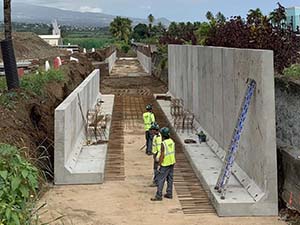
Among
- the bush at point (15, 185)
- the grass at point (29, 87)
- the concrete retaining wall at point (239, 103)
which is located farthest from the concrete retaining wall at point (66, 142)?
the bush at point (15, 185)

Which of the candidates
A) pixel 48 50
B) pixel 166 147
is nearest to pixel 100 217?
pixel 166 147

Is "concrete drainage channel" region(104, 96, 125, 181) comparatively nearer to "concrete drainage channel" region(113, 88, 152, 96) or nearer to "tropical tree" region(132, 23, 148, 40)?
"concrete drainage channel" region(113, 88, 152, 96)

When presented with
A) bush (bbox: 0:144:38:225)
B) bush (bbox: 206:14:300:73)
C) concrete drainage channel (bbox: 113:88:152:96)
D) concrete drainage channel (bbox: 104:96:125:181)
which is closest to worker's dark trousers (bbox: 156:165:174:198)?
concrete drainage channel (bbox: 104:96:125:181)

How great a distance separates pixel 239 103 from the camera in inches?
500

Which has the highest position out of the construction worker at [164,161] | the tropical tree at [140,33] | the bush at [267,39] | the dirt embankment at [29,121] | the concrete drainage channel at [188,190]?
the tropical tree at [140,33]

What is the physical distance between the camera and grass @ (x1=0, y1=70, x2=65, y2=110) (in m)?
14.9

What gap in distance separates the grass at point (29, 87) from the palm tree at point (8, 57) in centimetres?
36

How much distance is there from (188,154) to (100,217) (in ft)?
17.3

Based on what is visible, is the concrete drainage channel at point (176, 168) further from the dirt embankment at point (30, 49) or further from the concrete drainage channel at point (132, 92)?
the dirt embankment at point (30, 49)

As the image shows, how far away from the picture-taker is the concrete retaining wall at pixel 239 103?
10555mm

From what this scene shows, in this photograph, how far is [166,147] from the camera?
11.5 meters

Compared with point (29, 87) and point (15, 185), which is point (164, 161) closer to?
point (15, 185)

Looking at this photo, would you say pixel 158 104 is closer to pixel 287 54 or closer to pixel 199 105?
pixel 199 105

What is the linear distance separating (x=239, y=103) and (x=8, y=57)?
7895mm
